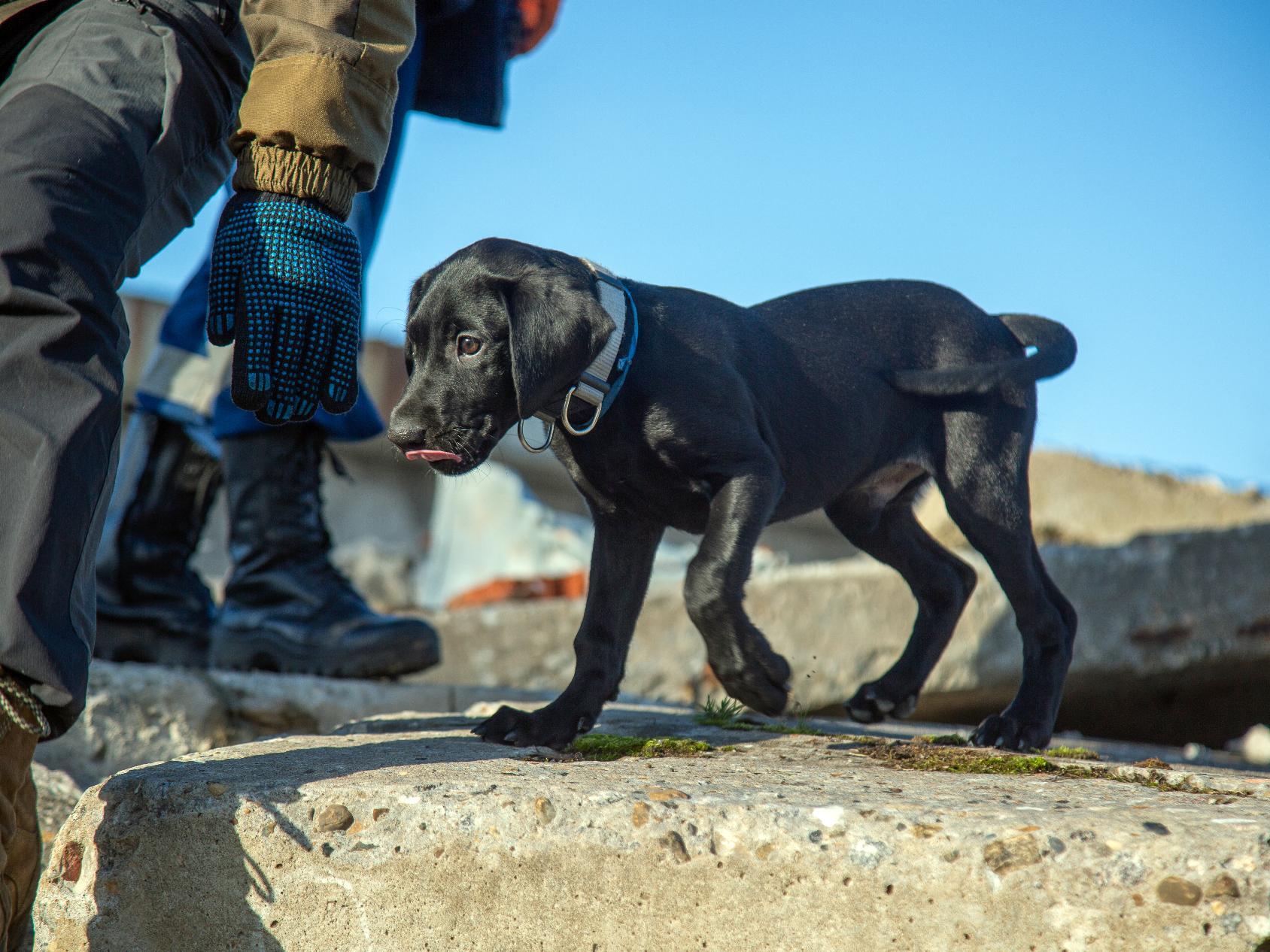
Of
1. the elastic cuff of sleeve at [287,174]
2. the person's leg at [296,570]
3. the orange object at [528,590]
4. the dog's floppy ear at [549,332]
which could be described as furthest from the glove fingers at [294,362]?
the orange object at [528,590]

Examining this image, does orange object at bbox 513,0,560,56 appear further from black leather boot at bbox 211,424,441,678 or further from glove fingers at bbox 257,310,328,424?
glove fingers at bbox 257,310,328,424

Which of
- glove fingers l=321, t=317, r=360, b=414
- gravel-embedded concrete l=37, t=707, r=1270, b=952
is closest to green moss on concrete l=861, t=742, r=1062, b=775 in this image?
gravel-embedded concrete l=37, t=707, r=1270, b=952

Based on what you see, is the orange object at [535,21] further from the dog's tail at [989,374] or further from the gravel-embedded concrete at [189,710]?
the gravel-embedded concrete at [189,710]

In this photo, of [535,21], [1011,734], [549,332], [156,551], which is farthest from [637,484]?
[535,21]

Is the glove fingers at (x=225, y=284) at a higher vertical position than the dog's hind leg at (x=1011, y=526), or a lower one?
higher

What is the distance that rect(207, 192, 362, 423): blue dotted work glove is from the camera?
2.11 metres

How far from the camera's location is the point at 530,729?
2510 mm

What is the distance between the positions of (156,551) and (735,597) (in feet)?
7.50

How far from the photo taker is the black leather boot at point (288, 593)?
3.69 metres

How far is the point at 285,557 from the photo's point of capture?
3789mm

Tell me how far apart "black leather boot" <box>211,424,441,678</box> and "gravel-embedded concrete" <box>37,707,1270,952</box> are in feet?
4.85

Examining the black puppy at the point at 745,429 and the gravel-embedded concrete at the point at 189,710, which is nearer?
the black puppy at the point at 745,429

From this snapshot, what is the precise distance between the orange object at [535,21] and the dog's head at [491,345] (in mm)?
1833

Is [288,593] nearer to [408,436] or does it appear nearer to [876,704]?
[408,436]
